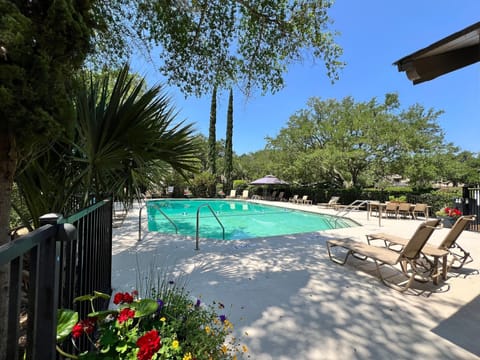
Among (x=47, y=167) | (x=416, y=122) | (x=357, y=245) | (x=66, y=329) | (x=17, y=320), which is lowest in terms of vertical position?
(x=357, y=245)

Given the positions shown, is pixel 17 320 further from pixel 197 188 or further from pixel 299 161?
pixel 197 188

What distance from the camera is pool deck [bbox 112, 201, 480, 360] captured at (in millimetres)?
2098

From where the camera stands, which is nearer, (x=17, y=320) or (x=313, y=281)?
(x=17, y=320)

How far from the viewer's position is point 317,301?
9.52 ft

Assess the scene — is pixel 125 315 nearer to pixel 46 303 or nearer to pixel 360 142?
pixel 46 303

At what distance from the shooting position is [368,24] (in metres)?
8.04

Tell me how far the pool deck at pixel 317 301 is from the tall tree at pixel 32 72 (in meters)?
2.05

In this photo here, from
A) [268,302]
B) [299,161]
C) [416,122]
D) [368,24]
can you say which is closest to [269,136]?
[299,161]

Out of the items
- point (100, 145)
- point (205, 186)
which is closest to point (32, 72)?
point (100, 145)

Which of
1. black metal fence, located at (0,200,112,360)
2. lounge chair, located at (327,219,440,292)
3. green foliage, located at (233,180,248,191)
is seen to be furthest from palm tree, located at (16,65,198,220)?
green foliage, located at (233,180,248,191)

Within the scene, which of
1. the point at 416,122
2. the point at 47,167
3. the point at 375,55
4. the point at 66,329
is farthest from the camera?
the point at 416,122

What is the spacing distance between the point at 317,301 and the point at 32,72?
3.46 m

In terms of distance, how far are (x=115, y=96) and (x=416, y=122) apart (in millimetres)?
19237

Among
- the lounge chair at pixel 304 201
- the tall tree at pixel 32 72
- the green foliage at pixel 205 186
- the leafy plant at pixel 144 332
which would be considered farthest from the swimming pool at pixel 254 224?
the green foliage at pixel 205 186
